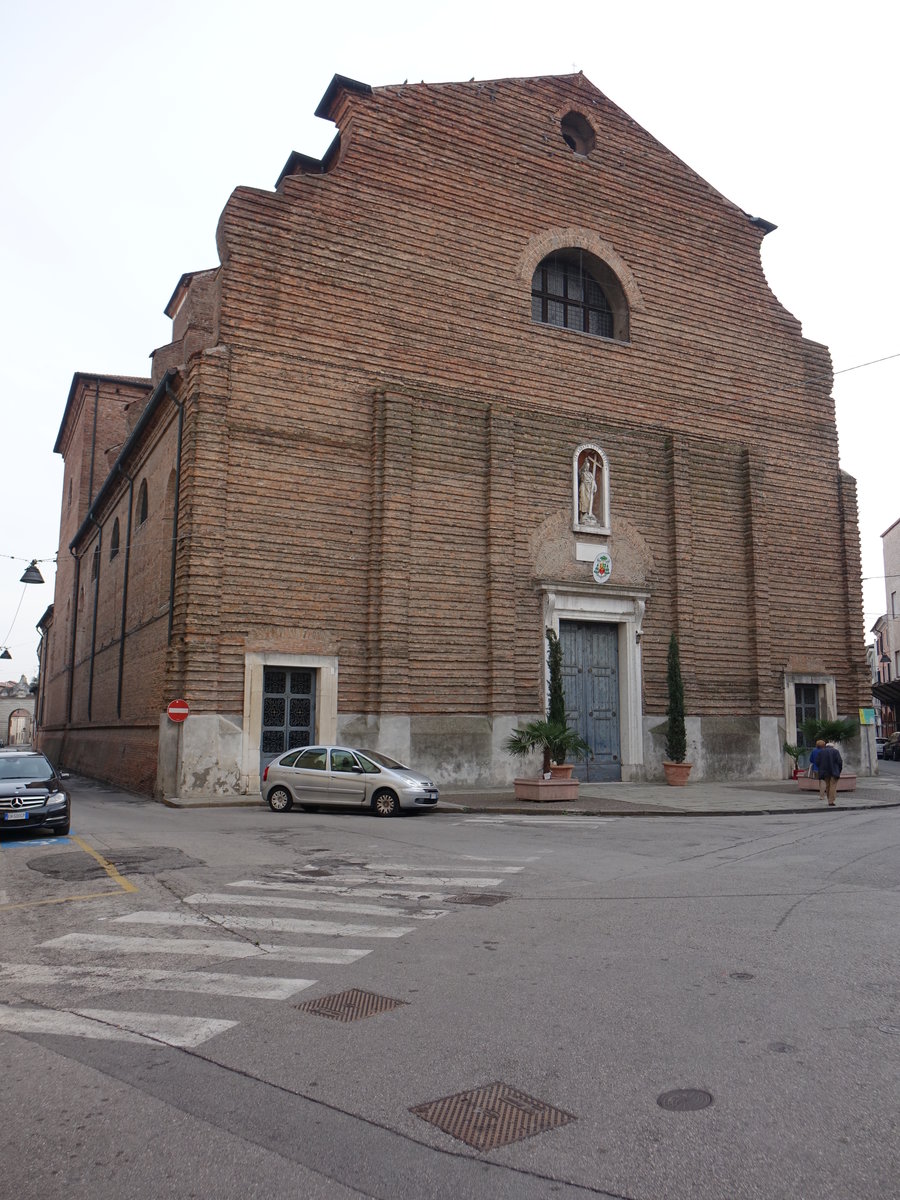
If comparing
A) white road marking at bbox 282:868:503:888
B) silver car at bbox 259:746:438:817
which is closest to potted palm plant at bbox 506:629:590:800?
silver car at bbox 259:746:438:817

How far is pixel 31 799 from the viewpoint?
13742 mm

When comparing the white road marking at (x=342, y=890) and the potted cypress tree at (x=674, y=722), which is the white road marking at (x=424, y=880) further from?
the potted cypress tree at (x=674, y=722)

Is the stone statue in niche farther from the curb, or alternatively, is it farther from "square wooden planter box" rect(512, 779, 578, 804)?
the curb

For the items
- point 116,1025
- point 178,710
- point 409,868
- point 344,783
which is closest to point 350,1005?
point 116,1025

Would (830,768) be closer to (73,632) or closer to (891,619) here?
(73,632)

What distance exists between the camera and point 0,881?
10.2 meters

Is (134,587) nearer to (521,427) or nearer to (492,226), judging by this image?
(521,427)

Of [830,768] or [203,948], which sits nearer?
[203,948]

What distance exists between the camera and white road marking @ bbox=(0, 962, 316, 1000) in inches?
230

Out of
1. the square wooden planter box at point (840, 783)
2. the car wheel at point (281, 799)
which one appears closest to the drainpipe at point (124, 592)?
the car wheel at point (281, 799)

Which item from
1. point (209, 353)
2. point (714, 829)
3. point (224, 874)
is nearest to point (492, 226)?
point (209, 353)

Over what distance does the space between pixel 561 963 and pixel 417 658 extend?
50.8ft

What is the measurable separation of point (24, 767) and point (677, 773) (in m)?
14.9

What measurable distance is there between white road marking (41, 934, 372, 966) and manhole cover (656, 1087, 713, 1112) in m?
2.96
